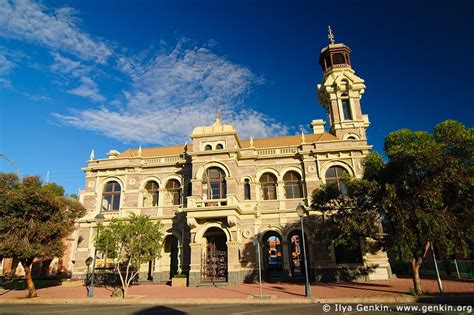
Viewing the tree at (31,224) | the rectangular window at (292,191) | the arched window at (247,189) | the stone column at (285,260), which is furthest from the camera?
the arched window at (247,189)

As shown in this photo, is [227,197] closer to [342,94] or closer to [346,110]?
[346,110]

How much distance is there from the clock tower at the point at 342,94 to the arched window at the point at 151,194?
19.0 meters

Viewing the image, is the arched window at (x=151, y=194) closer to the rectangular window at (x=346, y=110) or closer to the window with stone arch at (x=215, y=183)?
the window with stone arch at (x=215, y=183)

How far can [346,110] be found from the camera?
31891 millimetres

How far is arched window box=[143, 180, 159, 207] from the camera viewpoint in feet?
92.3

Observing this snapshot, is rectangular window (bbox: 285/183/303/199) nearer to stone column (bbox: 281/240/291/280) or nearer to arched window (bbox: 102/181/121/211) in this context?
stone column (bbox: 281/240/291/280)

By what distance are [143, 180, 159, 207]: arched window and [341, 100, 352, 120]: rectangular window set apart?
20759mm

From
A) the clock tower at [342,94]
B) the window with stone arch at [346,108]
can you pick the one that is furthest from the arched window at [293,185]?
the window with stone arch at [346,108]

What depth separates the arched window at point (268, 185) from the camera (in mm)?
26438

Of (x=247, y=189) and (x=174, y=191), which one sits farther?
(x=174, y=191)

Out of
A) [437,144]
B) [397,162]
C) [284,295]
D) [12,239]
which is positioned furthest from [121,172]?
[437,144]

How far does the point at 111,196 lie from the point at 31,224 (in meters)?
10.3

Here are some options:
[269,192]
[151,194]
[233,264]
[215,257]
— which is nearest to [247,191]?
[269,192]

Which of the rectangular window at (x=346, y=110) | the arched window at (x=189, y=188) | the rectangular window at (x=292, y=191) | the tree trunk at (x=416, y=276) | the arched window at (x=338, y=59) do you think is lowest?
the tree trunk at (x=416, y=276)
